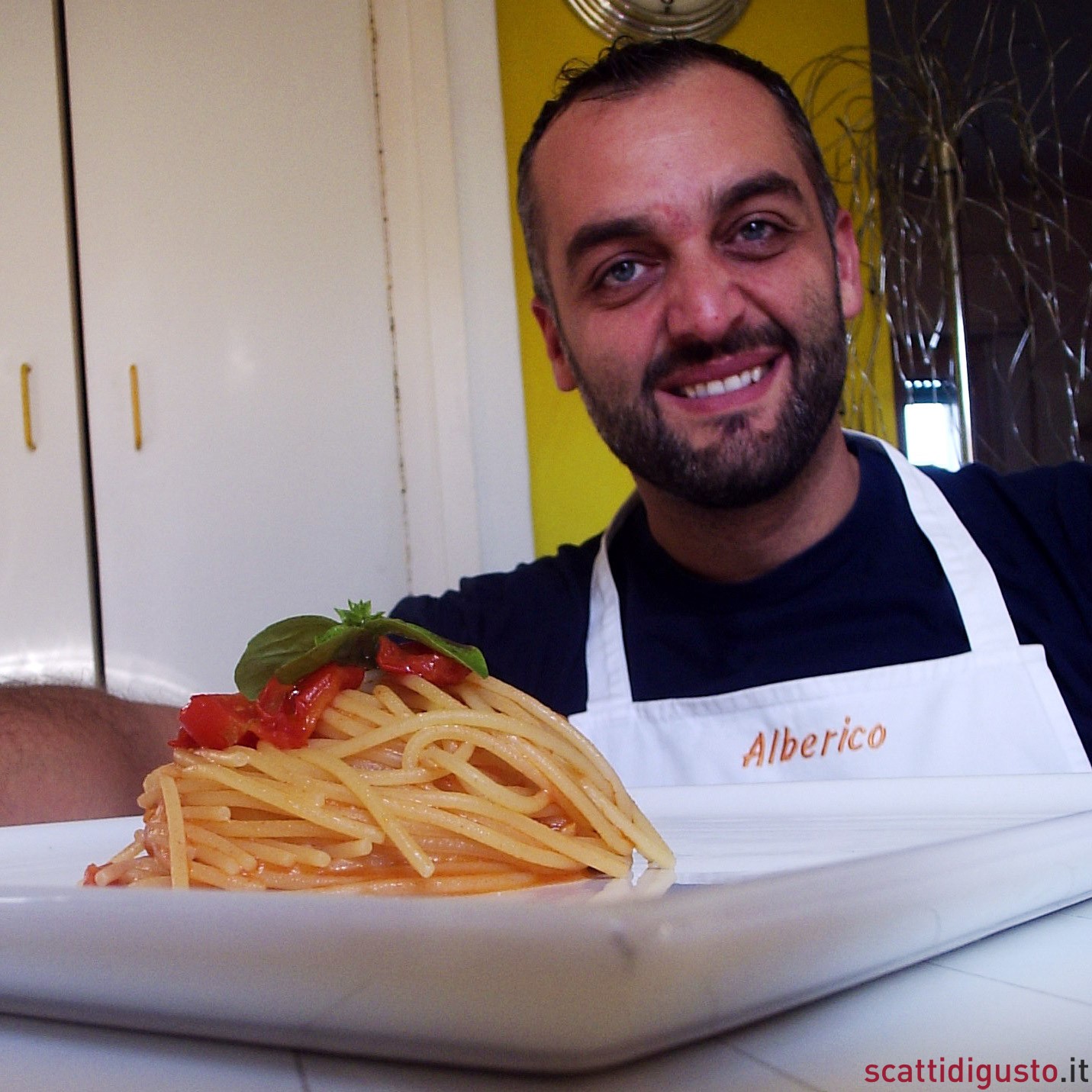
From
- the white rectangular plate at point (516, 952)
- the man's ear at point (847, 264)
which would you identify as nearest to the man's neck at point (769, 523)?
the man's ear at point (847, 264)

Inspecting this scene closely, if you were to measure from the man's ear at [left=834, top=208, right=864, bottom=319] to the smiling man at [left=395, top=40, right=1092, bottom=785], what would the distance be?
0.04 meters

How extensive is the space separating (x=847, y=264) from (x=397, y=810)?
133cm

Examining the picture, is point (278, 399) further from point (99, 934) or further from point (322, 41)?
point (99, 934)

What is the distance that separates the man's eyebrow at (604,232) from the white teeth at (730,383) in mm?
213

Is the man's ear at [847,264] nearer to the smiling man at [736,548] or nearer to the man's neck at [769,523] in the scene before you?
the smiling man at [736,548]

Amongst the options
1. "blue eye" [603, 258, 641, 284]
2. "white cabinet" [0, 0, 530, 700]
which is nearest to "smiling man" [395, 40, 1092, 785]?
"blue eye" [603, 258, 641, 284]

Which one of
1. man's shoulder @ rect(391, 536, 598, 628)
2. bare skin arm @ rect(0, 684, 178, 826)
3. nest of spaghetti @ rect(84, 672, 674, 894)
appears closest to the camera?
nest of spaghetti @ rect(84, 672, 674, 894)

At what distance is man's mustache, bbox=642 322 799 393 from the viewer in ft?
4.77

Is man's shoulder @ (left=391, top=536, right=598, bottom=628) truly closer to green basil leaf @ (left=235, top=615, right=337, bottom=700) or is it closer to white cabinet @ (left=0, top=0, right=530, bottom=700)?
white cabinet @ (left=0, top=0, right=530, bottom=700)

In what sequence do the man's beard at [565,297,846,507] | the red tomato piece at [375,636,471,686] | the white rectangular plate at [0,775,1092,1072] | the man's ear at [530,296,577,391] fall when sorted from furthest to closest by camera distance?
the man's ear at [530,296,577,391] < the man's beard at [565,297,846,507] < the red tomato piece at [375,636,471,686] < the white rectangular plate at [0,775,1092,1072]

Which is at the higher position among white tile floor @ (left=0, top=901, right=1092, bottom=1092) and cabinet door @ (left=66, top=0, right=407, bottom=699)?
cabinet door @ (left=66, top=0, right=407, bottom=699)

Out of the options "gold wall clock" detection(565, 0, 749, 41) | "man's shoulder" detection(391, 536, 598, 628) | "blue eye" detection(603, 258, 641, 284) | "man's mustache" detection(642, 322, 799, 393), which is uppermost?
"gold wall clock" detection(565, 0, 749, 41)

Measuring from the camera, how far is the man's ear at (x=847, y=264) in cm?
168

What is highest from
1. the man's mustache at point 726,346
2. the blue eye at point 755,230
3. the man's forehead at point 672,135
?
the man's forehead at point 672,135
